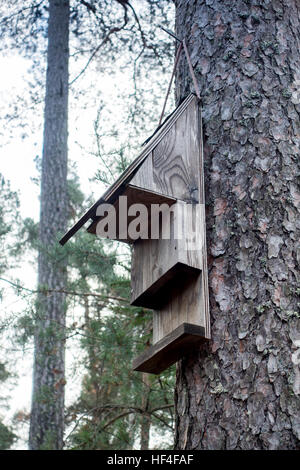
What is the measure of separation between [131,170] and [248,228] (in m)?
0.40

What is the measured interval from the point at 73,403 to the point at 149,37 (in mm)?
3863

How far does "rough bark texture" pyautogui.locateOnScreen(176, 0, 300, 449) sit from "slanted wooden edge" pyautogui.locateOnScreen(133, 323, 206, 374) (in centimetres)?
4

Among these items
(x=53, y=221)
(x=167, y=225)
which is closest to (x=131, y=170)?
(x=167, y=225)

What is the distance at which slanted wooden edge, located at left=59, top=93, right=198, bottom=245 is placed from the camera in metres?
1.76

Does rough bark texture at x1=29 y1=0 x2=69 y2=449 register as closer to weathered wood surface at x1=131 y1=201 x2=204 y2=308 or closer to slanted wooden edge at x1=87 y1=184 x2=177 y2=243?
weathered wood surface at x1=131 y1=201 x2=204 y2=308

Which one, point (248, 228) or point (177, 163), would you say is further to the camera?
point (177, 163)

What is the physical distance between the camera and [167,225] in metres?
1.79

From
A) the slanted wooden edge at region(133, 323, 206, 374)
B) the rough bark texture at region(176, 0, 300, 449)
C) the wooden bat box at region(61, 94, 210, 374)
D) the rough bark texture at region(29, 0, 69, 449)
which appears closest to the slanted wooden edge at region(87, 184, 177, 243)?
the wooden bat box at region(61, 94, 210, 374)

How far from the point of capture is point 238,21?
1928mm
